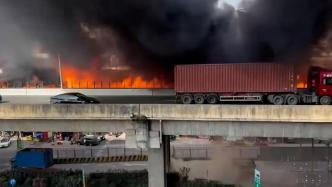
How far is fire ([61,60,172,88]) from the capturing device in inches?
1598

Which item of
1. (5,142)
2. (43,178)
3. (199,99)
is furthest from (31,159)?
(199,99)

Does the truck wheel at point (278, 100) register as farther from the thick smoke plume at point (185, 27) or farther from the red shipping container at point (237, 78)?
the thick smoke plume at point (185, 27)

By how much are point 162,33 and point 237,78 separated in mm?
18868

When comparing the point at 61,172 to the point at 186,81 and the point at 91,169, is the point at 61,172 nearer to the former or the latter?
the point at 91,169

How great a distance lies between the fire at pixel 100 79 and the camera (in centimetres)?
4059

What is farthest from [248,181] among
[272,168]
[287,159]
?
[287,159]

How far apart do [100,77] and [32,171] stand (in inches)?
559

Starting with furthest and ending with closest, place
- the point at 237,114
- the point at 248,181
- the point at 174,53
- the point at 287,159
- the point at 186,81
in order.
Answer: the point at 174,53 < the point at 287,159 < the point at 248,181 < the point at 186,81 < the point at 237,114

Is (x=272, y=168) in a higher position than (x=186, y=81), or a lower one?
lower

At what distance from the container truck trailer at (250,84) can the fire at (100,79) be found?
15.8m

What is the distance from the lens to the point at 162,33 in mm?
41219

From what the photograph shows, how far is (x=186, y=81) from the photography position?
80.1 ft

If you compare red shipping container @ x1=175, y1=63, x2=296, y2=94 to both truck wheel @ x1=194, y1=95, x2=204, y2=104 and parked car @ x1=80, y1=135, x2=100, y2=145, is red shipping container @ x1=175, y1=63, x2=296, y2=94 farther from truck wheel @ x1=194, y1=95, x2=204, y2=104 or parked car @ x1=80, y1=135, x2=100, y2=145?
parked car @ x1=80, y1=135, x2=100, y2=145

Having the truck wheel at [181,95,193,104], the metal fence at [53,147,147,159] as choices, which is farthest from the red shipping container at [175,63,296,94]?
the metal fence at [53,147,147,159]
